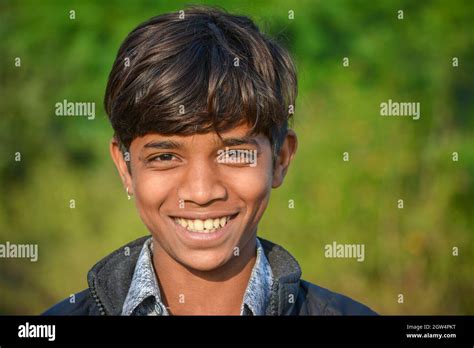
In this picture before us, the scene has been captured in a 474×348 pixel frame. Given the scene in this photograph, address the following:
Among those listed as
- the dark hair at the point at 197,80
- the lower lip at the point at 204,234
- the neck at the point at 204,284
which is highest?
the dark hair at the point at 197,80

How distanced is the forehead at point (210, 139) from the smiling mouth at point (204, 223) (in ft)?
0.69

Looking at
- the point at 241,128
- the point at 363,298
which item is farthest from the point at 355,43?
the point at 241,128

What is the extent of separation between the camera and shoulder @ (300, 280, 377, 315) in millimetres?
2367

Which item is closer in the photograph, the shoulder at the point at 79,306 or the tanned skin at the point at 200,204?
the tanned skin at the point at 200,204

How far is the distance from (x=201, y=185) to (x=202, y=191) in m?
0.02

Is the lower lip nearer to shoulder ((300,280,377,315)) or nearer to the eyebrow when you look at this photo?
the eyebrow

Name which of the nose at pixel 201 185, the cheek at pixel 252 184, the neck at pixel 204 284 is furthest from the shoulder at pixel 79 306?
the cheek at pixel 252 184

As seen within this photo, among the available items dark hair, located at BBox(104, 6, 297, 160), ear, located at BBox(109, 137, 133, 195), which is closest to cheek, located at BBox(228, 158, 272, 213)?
dark hair, located at BBox(104, 6, 297, 160)

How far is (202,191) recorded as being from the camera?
2.20 metres

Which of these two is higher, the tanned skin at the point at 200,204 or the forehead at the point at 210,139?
the forehead at the point at 210,139

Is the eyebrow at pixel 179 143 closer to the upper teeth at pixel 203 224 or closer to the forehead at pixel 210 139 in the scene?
the forehead at pixel 210 139

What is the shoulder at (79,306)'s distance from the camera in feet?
7.77

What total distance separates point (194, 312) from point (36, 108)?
5.54ft

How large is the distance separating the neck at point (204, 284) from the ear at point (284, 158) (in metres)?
0.18
